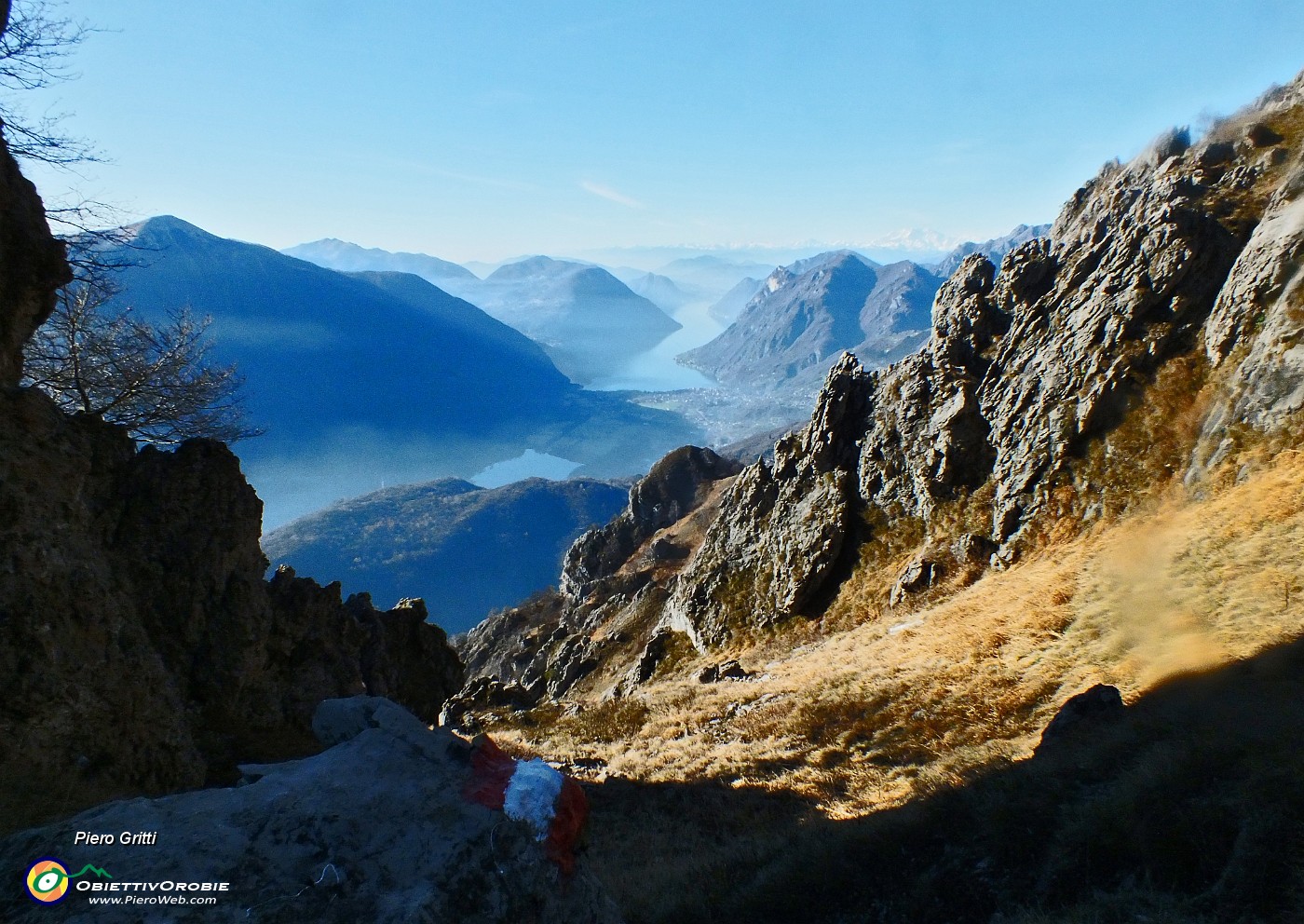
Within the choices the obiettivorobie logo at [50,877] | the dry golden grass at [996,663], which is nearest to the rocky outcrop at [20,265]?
the obiettivorobie logo at [50,877]

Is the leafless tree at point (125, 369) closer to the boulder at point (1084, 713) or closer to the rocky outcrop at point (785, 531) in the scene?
the boulder at point (1084, 713)

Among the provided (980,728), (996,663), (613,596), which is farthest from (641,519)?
(980,728)

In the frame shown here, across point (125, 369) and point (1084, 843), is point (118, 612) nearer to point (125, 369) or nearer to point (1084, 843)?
point (125, 369)

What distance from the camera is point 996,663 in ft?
61.3

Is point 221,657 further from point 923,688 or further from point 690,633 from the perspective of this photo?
point 690,633

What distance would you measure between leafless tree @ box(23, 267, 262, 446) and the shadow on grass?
1569cm

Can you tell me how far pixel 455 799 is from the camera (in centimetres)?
692

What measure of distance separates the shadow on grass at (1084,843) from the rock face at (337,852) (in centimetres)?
329

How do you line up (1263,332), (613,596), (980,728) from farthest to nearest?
(613,596) → (1263,332) → (980,728)

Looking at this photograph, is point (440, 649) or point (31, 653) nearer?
point (31, 653)

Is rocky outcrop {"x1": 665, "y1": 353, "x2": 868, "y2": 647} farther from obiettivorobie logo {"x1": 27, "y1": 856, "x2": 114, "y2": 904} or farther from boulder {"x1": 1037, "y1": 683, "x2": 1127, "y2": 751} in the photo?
obiettivorobie logo {"x1": 27, "y1": 856, "x2": 114, "y2": 904}

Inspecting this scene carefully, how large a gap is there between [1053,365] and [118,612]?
36960 mm

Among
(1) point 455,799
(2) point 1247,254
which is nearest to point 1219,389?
(2) point 1247,254

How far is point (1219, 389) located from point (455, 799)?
3033 cm
